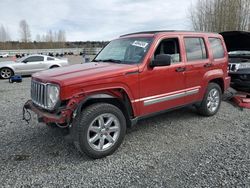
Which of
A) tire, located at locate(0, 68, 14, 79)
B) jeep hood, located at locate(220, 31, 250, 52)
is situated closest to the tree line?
jeep hood, located at locate(220, 31, 250, 52)

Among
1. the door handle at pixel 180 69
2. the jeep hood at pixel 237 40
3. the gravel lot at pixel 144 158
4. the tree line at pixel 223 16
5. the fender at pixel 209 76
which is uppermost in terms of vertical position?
the tree line at pixel 223 16

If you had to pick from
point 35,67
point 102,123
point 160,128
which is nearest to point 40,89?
point 102,123

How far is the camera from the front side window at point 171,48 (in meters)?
4.24

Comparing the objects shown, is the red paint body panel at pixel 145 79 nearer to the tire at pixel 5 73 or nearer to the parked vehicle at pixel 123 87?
the parked vehicle at pixel 123 87

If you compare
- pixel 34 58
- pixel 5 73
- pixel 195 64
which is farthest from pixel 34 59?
pixel 195 64

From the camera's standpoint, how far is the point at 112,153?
3.56m

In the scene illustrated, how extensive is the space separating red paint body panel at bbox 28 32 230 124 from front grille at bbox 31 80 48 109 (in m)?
0.11

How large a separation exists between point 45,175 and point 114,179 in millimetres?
950

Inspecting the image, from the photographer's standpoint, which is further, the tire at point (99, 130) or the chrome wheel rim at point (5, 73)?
the chrome wheel rim at point (5, 73)

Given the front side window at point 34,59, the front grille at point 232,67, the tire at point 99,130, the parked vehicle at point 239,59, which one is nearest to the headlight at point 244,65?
the parked vehicle at point 239,59

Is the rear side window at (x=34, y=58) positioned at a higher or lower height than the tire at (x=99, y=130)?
higher

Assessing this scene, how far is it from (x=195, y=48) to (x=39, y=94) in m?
3.30

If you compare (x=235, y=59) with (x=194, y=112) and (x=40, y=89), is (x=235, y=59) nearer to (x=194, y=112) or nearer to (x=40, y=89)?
(x=194, y=112)

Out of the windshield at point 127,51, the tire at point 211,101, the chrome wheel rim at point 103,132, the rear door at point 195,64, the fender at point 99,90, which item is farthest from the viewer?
the tire at point 211,101
